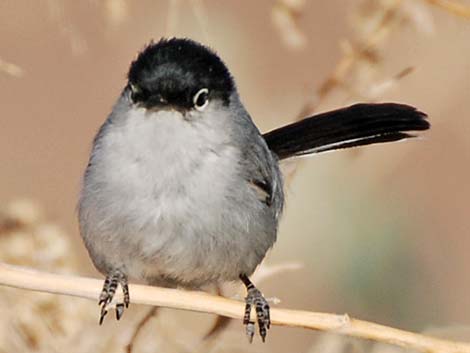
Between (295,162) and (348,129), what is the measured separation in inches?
8.3

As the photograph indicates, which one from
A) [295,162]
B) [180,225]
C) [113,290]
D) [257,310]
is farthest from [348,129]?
[113,290]

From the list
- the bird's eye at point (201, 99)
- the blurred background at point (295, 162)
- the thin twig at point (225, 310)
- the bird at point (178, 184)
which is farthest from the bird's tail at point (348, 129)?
the thin twig at point (225, 310)

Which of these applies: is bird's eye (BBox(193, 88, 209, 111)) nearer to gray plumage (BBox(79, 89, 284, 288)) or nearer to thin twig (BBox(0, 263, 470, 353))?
gray plumage (BBox(79, 89, 284, 288))

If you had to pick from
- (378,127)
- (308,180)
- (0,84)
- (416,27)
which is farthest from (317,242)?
(0,84)

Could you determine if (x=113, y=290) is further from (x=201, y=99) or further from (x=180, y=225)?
(x=201, y=99)

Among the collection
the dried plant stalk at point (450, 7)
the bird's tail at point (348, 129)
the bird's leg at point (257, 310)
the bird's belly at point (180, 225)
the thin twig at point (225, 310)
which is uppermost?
the bird's tail at point (348, 129)

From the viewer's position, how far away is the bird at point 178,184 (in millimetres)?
3209

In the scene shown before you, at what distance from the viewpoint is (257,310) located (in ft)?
11.3

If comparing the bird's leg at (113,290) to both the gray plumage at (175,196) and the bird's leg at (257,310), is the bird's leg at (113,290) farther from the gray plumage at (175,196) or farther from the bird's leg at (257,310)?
the bird's leg at (257,310)

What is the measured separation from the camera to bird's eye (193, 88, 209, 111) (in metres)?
3.23

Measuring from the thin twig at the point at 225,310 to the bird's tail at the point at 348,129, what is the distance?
1.19 m

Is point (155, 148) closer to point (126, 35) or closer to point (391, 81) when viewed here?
point (391, 81)

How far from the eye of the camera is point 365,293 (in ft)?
15.8

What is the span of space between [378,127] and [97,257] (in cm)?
113
